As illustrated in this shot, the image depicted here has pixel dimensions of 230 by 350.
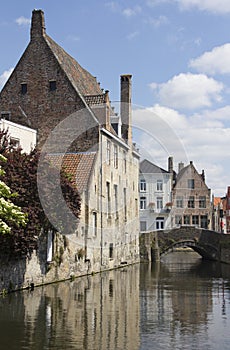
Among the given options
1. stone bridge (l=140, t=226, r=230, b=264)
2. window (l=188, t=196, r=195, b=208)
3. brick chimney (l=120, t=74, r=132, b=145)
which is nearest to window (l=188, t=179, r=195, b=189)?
window (l=188, t=196, r=195, b=208)

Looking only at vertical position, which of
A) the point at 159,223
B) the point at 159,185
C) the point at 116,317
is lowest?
the point at 116,317

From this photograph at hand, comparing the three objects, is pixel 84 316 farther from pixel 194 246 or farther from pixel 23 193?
pixel 194 246

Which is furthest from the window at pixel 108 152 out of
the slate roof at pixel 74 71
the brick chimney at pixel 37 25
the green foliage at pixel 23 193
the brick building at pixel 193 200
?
the brick building at pixel 193 200

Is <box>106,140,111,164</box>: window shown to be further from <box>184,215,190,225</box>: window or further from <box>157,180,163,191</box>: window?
<box>184,215,190,225</box>: window

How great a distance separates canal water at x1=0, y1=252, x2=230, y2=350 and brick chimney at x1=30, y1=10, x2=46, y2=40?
52.0 ft

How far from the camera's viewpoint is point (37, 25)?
31969 mm

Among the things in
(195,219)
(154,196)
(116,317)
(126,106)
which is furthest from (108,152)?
(195,219)

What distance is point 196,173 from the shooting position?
6538 cm

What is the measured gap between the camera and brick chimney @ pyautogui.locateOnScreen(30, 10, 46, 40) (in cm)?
3178

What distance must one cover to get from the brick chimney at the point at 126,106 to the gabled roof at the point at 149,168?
77.4ft

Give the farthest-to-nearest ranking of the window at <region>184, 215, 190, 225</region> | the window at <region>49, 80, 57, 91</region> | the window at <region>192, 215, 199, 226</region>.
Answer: the window at <region>184, 215, 190, 225</region> < the window at <region>192, 215, 199, 226</region> < the window at <region>49, 80, 57, 91</region>

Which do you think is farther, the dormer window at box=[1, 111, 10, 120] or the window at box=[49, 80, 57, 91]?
the dormer window at box=[1, 111, 10, 120]

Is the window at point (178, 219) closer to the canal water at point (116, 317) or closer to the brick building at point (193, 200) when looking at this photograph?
the brick building at point (193, 200)

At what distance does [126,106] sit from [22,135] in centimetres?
1255
